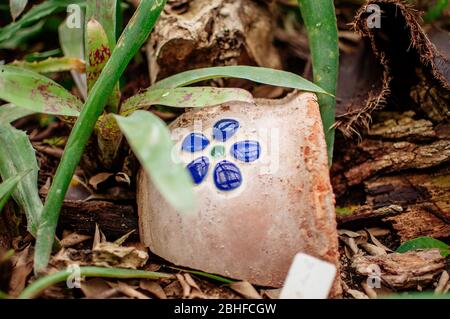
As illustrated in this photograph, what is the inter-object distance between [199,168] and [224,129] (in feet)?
0.34

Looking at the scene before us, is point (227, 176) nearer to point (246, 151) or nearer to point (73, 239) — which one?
point (246, 151)

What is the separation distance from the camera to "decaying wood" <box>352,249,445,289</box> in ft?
3.44

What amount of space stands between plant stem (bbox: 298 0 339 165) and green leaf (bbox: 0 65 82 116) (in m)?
0.53

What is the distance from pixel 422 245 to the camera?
3.83ft

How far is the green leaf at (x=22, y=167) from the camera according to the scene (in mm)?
1055

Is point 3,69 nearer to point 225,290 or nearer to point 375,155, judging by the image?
point 225,290

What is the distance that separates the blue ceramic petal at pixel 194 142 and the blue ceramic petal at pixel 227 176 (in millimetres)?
61

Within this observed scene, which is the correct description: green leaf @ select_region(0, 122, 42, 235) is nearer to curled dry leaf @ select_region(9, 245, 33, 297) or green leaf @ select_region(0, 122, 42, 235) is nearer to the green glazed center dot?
curled dry leaf @ select_region(9, 245, 33, 297)

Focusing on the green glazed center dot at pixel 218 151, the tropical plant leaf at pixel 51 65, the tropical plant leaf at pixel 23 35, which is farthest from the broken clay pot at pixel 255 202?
the tropical plant leaf at pixel 23 35

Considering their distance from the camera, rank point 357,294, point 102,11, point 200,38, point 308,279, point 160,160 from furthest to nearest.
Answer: point 200,38
point 102,11
point 357,294
point 308,279
point 160,160

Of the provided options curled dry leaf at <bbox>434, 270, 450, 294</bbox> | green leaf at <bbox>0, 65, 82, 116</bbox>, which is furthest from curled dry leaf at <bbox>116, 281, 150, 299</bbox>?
curled dry leaf at <bbox>434, 270, 450, 294</bbox>

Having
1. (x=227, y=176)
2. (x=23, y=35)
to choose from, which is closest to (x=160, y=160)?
(x=227, y=176)
